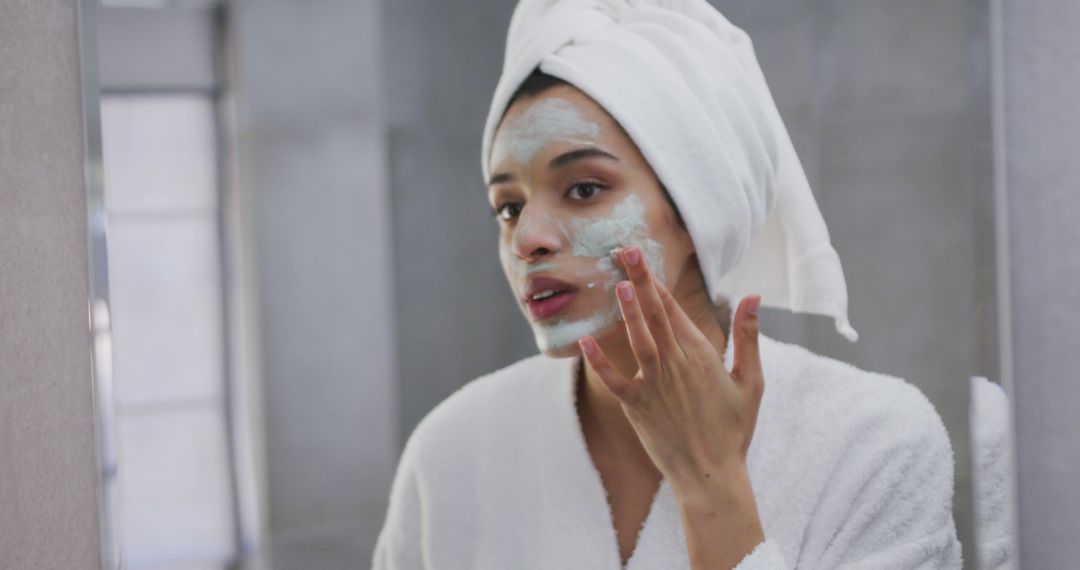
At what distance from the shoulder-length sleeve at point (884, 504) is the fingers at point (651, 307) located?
7.8 inches

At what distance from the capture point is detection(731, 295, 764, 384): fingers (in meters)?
0.85

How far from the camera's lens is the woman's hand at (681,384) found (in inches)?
32.8

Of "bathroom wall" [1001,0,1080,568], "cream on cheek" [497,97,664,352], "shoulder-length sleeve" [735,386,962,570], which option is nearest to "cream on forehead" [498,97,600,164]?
"cream on cheek" [497,97,664,352]

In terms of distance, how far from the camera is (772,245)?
900 millimetres

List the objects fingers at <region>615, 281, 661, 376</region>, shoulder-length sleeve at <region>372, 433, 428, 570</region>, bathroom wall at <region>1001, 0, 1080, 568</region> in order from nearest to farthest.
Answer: fingers at <region>615, 281, 661, 376</region> → shoulder-length sleeve at <region>372, 433, 428, 570</region> → bathroom wall at <region>1001, 0, 1080, 568</region>

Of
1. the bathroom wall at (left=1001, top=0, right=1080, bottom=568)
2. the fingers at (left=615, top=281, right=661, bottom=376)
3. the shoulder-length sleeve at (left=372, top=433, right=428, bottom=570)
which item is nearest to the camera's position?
the fingers at (left=615, top=281, right=661, bottom=376)

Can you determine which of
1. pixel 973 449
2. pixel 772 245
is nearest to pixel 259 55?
pixel 772 245

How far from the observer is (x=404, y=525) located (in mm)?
928

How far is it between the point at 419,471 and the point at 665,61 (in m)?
0.44

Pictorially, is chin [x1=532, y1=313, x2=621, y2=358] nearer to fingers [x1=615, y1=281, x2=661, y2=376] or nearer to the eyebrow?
fingers [x1=615, y1=281, x2=661, y2=376]

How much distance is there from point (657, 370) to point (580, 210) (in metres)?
0.15

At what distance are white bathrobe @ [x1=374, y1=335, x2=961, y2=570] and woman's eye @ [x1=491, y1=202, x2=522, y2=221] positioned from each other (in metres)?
0.13

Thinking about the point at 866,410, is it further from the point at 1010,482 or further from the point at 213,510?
the point at 213,510

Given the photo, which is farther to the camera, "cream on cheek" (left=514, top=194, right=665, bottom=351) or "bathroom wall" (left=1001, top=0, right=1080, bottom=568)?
"bathroom wall" (left=1001, top=0, right=1080, bottom=568)
